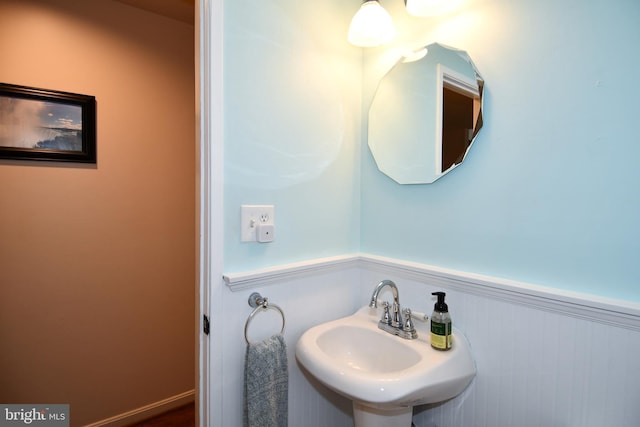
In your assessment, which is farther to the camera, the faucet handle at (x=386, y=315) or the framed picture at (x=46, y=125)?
Answer: the framed picture at (x=46, y=125)

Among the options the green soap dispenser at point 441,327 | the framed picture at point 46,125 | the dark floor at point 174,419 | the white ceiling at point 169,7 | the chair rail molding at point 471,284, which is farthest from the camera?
the dark floor at point 174,419

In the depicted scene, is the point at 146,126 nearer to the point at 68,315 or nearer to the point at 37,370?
the point at 68,315

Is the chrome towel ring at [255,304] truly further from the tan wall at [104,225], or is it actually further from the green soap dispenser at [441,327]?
the tan wall at [104,225]

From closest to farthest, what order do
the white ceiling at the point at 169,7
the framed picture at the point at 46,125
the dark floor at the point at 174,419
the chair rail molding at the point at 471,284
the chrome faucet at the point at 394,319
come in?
the chair rail molding at the point at 471,284 → the chrome faucet at the point at 394,319 → the framed picture at the point at 46,125 → the white ceiling at the point at 169,7 → the dark floor at the point at 174,419

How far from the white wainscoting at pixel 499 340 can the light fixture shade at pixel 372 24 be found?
0.86 metres

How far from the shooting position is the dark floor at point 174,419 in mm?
1905

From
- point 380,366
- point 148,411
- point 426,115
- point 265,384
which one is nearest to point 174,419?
point 148,411

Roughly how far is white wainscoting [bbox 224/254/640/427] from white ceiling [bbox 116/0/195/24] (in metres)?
1.57

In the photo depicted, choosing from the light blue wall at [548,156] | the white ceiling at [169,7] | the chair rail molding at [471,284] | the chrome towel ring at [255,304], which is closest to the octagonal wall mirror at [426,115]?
the light blue wall at [548,156]

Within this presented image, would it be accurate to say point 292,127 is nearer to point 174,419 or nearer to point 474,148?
point 474,148

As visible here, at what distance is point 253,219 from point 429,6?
36.5 inches

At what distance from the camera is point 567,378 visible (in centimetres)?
85

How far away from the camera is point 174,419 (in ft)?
6.41

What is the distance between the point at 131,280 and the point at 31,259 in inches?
17.9
